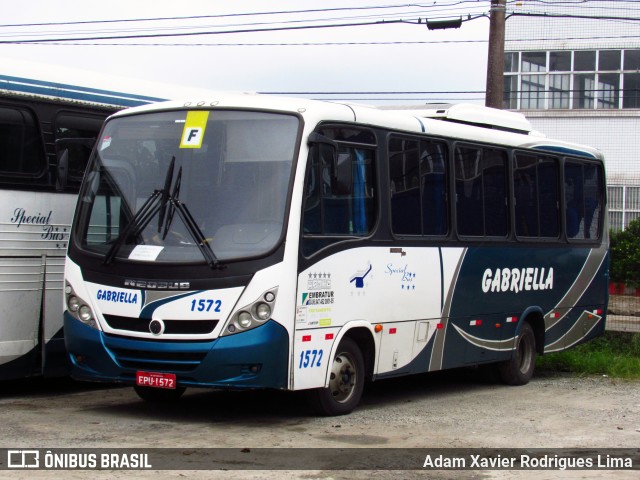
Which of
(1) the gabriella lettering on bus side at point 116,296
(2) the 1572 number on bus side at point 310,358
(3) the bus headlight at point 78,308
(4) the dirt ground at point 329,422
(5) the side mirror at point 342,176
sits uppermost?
(5) the side mirror at point 342,176

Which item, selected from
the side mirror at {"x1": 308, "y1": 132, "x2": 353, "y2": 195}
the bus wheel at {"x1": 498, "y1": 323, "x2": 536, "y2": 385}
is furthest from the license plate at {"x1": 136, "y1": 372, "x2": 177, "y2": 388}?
the bus wheel at {"x1": 498, "y1": 323, "x2": 536, "y2": 385}

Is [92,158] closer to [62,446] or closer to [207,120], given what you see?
[207,120]

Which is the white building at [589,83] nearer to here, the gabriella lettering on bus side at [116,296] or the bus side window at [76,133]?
the bus side window at [76,133]

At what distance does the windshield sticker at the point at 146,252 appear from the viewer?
1066cm

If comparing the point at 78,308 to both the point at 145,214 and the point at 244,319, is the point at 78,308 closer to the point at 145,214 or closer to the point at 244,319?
the point at 145,214

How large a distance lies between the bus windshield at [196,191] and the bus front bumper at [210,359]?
747mm

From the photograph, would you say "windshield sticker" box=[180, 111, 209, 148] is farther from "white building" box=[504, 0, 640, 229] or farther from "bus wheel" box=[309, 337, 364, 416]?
"white building" box=[504, 0, 640, 229]

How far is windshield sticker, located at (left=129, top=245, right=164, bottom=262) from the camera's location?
10.7 m

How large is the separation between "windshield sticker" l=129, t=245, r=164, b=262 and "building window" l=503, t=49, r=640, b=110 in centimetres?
2438

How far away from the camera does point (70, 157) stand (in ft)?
42.4

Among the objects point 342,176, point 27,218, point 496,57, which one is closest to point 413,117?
point 342,176

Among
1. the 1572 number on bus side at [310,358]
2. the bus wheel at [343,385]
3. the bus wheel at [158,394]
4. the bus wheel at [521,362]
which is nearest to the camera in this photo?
the 1572 number on bus side at [310,358]

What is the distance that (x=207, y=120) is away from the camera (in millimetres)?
11039

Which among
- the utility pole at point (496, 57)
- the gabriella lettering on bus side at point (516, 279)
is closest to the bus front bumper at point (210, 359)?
the gabriella lettering on bus side at point (516, 279)
